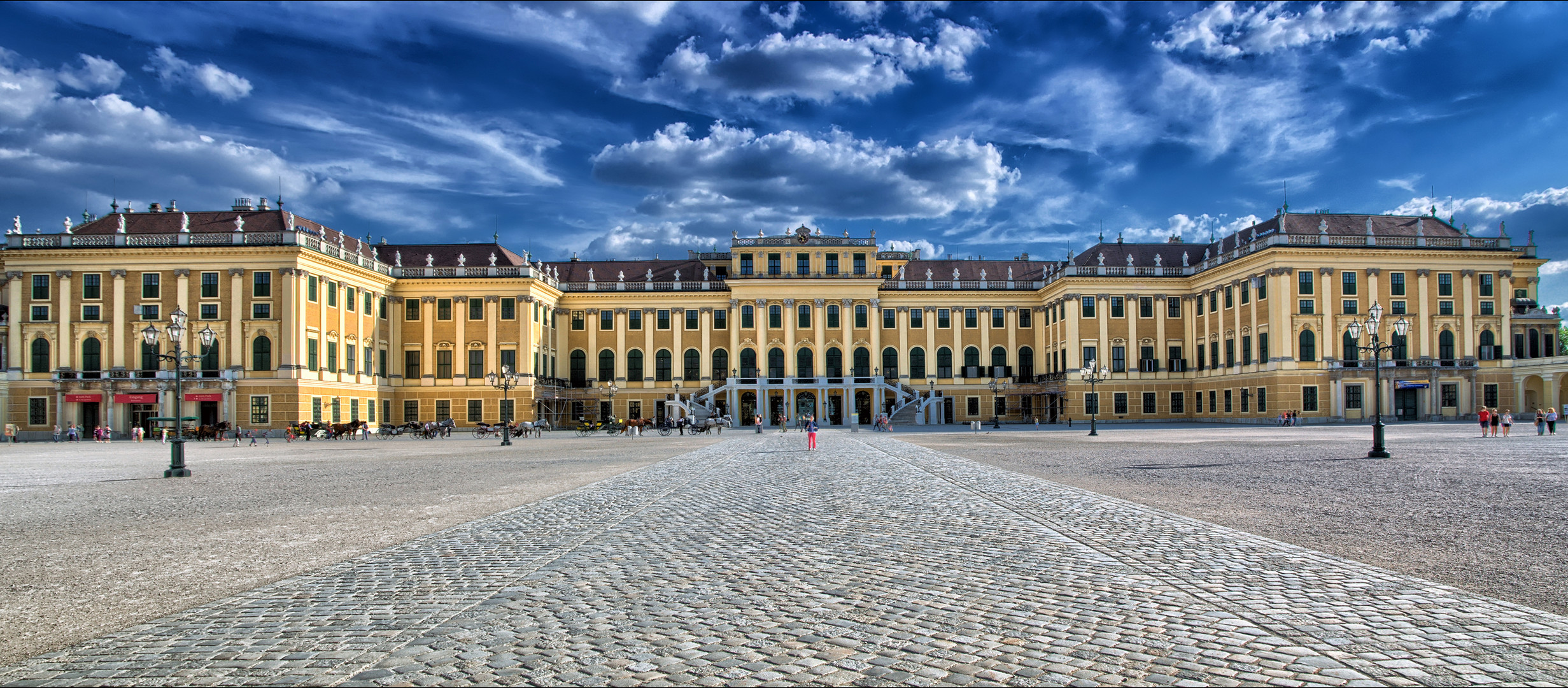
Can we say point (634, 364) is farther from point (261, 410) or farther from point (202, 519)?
point (202, 519)

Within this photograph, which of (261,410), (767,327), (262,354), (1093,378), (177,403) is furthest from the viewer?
(767,327)

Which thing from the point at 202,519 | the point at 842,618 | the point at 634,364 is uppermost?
the point at 634,364

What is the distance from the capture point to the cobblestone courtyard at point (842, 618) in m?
5.34

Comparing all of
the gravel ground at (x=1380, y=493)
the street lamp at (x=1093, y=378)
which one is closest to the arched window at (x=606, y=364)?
the street lamp at (x=1093, y=378)

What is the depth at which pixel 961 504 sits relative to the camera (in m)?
13.9

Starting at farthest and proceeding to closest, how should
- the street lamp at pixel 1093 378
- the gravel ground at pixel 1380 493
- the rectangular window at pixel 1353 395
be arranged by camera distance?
the rectangular window at pixel 1353 395 < the street lamp at pixel 1093 378 < the gravel ground at pixel 1380 493

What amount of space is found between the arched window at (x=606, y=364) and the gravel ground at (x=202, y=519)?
4434 cm

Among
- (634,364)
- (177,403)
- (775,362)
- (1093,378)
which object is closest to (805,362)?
(775,362)

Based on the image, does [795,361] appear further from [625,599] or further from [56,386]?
[625,599]

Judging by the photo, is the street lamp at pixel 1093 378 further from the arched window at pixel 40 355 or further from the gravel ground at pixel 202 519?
the arched window at pixel 40 355

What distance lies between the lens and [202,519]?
1323 centimetres

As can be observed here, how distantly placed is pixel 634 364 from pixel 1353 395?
48.8 meters

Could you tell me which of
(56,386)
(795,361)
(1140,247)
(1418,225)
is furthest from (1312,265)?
(56,386)

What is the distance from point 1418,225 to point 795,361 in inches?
1660
